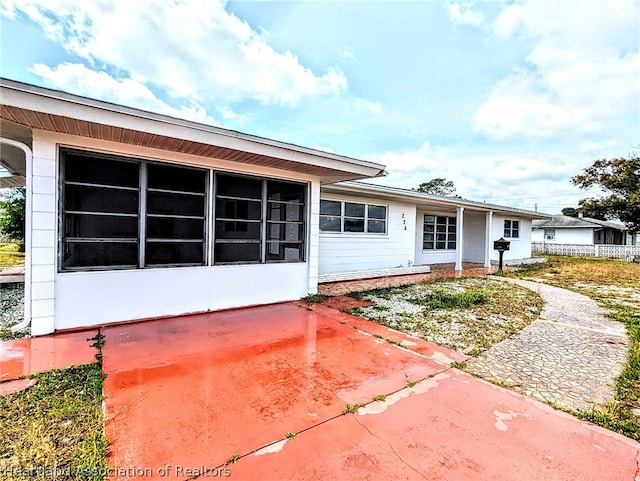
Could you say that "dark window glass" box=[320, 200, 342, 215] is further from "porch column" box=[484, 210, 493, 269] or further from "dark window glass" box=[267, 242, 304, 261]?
"porch column" box=[484, 210, 493, 269]

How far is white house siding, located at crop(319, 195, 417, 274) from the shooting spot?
8516 millimetres

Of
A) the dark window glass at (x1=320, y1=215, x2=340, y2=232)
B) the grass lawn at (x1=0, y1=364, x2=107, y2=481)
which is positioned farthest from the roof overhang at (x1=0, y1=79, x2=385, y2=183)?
the dark window glass at (x1=320, y1=215, x2=340, y2=232)

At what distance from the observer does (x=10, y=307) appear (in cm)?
507

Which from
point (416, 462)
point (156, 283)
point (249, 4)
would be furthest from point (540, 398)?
point (249, 4)

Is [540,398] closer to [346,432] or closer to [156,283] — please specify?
[346,432]

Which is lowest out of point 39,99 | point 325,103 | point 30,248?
point 30,248

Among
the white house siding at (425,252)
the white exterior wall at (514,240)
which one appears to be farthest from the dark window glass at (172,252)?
the white exterior wall at (514,240)

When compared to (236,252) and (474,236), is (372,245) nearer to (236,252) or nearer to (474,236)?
(236,252)

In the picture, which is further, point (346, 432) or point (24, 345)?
point (24, 345)

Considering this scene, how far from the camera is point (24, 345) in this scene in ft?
11.4

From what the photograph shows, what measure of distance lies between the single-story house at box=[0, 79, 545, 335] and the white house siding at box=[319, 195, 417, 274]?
5 centimetres

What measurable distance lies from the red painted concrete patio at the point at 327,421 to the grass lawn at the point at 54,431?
10 centimetres

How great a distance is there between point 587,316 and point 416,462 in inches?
212

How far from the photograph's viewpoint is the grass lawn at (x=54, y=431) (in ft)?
5.43
